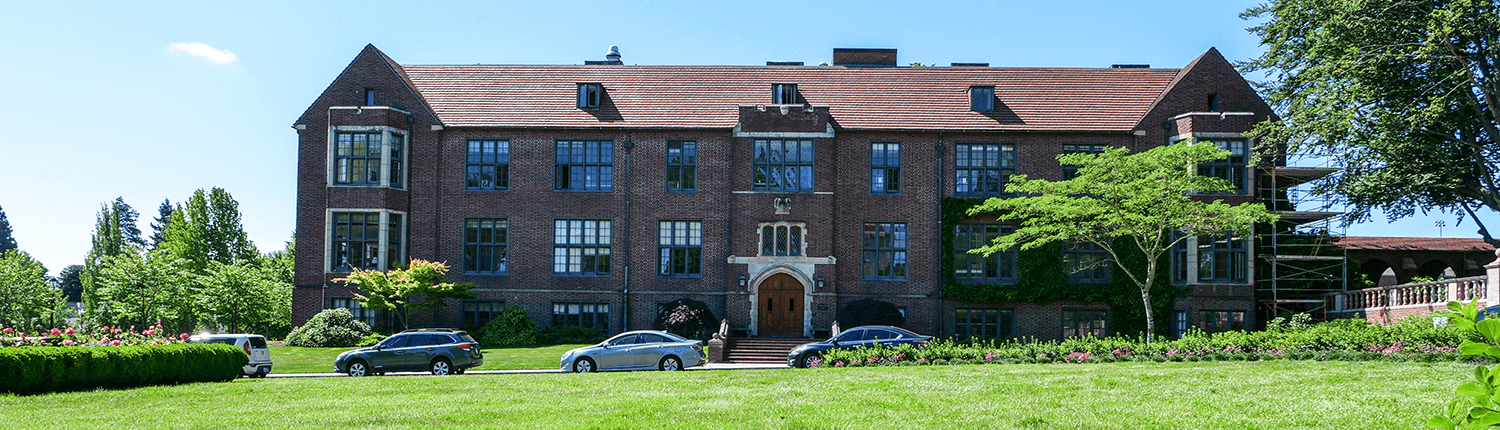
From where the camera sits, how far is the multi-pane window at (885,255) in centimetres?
3572

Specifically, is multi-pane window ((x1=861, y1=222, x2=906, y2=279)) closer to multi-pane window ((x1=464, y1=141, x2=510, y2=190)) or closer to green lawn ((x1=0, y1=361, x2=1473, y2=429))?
multi-pane window ((x1=464, y1=141, x2=510, y2=190))

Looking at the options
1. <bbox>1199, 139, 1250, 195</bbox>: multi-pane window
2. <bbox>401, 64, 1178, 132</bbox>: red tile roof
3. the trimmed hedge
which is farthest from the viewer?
<bbox>401, 64, 1178, 132</bbox>: red tile roof

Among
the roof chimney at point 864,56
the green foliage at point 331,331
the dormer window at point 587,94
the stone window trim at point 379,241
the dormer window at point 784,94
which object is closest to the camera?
the green foliage at point 331,331

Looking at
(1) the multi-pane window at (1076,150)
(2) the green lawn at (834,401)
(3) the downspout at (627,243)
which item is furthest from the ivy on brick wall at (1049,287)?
(2) the green lawn at (834,401)

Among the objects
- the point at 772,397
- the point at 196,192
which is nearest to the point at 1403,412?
the point at 772,397

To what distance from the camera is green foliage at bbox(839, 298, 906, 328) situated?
33969 millimetres

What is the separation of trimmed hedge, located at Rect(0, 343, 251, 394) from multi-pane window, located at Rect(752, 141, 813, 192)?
1806 cm

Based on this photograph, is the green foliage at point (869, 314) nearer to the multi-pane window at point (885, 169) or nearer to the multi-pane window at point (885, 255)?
the multi-pane window at point (885, 255)

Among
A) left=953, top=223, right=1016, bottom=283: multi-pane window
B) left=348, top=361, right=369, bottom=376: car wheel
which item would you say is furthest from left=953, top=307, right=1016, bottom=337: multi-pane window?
left=348, top=361, right=369, bottom=376: car wheel

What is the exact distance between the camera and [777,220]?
35344 millimetres

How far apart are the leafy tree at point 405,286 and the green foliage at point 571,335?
9.58 feet

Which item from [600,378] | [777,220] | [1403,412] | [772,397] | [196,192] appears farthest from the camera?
[196,192]

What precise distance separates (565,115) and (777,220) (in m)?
8.12

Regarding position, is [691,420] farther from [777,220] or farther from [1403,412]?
[777,220]
